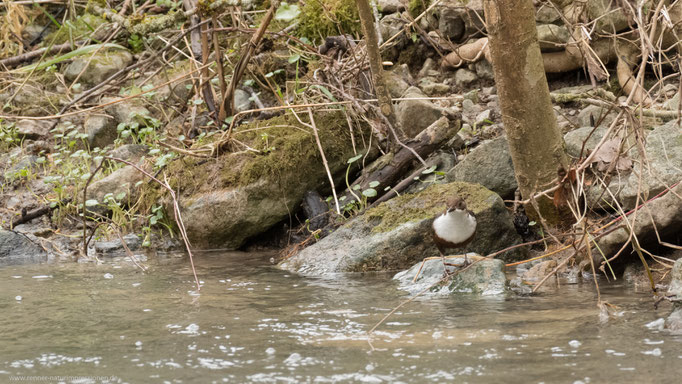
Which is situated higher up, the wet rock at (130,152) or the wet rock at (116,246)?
the wet rock at (130,152)

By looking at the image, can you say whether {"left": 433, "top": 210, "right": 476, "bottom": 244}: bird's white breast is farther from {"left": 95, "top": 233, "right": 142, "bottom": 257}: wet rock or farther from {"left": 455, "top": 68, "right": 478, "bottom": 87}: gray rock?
{"left": 455, "top": 68, "right": 478, "bottom": 87}: gray rock

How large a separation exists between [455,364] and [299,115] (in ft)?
13.9

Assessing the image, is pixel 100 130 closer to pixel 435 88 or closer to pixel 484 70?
pixel 435 88

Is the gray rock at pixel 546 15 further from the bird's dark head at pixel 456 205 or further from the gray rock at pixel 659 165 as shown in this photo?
the bird's dark head at pixel 456 205

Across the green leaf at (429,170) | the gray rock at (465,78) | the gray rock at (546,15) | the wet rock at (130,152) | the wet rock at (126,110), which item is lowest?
→ the green leaf at (429,170)

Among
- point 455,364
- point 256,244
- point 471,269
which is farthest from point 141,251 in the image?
point 455,364

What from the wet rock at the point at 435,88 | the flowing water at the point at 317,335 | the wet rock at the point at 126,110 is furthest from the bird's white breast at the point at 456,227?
the wet rock at the point at 126,110

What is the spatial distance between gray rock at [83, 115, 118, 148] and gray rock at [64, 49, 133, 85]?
0.85 m

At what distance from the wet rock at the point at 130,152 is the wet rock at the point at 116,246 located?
1.05m

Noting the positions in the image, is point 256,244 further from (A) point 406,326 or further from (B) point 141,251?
(A) point 406,326

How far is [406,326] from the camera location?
3.82 metres

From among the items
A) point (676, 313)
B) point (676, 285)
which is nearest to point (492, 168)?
point (676, 285)

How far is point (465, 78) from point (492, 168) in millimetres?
2149

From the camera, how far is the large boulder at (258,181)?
6551 mm
